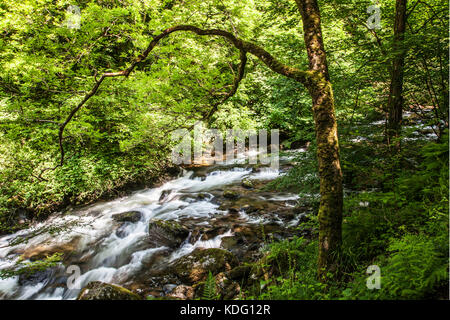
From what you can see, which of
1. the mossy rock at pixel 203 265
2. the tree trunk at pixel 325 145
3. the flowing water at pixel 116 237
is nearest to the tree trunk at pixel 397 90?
the tree trunk at pixel 325 145

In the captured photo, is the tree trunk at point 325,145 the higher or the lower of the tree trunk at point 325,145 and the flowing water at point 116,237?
the higher

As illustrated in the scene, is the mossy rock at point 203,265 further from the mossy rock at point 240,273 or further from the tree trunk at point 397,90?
the tree trunk at point 397,90

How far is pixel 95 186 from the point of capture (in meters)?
10.0

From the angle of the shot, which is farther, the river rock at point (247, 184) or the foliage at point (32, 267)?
the river rock at point (247, 184)

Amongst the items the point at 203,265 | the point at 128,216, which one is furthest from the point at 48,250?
the point at 203,265

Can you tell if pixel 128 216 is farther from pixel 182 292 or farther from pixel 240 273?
pixel 240 273

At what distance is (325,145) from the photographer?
2484 mm

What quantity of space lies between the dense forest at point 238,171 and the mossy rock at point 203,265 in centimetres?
3

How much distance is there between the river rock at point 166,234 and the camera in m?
6.65

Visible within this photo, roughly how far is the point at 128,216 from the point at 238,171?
622 cm

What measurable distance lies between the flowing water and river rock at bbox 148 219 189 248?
0.57 feet

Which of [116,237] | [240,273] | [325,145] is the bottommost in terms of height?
[116,237]

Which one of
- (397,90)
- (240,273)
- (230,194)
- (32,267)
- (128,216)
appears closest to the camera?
(32,267)
